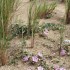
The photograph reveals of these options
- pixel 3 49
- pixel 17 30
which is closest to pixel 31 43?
pixel 17 30

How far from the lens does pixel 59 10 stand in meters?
4.36

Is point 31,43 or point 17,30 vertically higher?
point 17,30

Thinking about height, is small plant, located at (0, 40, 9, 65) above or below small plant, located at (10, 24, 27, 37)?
below

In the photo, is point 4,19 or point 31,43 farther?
point 31,43

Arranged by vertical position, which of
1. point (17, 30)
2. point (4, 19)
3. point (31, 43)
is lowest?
point (31, 43)

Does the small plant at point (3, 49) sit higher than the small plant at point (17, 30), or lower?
lower

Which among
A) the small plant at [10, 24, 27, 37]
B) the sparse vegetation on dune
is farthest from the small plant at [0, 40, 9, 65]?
the small plant at [10, 24, 27, 37]

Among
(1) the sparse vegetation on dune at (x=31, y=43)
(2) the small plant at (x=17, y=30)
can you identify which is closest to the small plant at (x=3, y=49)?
(1) the sparse vegetation on dune at (x=31, y=43)

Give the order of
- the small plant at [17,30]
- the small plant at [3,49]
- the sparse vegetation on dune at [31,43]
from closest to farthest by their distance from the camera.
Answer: the small plant at [3,49], the sparse vegetation on dune at [31,43], the small plant at [17,30]

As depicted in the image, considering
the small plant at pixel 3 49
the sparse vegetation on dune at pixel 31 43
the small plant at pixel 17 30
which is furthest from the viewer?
the small plant at pixel 17 30

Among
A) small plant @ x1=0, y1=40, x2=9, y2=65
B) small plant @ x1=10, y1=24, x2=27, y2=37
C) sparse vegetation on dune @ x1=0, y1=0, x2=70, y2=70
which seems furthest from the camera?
small plant @ x1=10, y1=24, x2=27, y2=37

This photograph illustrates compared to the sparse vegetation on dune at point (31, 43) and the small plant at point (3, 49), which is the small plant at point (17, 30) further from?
the small plant at point (3, 49)

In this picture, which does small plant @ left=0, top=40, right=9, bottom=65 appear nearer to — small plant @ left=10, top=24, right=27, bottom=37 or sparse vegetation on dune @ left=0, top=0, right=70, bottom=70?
sparse vegetation on dune @ left=0, top=0, right=70, bottom=70

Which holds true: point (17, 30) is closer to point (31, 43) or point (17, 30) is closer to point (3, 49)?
point (31, 43)
